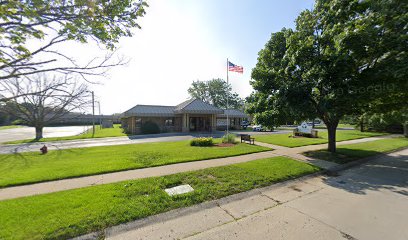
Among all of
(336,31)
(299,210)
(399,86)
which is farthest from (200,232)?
(399,86)

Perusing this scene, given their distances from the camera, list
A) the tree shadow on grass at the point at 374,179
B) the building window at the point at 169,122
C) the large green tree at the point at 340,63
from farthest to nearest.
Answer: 1. the building window at the point at 169,122
2. the large green tree at the point at 340,63
3. the tree shadow on grass at the point at 374,179

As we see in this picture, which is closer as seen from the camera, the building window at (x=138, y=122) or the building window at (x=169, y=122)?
the building window at (x=138, y=122)

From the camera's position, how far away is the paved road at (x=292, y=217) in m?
3.36

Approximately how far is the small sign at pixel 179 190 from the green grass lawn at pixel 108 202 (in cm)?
17

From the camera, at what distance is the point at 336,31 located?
25.6 ft

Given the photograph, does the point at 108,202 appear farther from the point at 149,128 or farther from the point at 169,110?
the point at 169,110

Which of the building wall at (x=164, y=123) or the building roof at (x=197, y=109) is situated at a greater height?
the building roof at (x=197, y=109)

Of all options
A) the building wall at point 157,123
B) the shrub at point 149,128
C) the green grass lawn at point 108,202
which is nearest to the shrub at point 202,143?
the green grass lawn at point 108,202

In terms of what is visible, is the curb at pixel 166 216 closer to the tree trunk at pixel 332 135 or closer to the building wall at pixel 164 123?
the tree trunk at pixel 332 135

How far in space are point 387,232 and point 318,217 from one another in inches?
45.1

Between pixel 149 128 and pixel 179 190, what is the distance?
851 inches

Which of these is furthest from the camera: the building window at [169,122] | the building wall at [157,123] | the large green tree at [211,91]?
the large green tree at [211,91]

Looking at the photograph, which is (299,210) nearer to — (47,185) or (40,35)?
(40,35)

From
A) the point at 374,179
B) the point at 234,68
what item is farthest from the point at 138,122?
the point at 374,179
